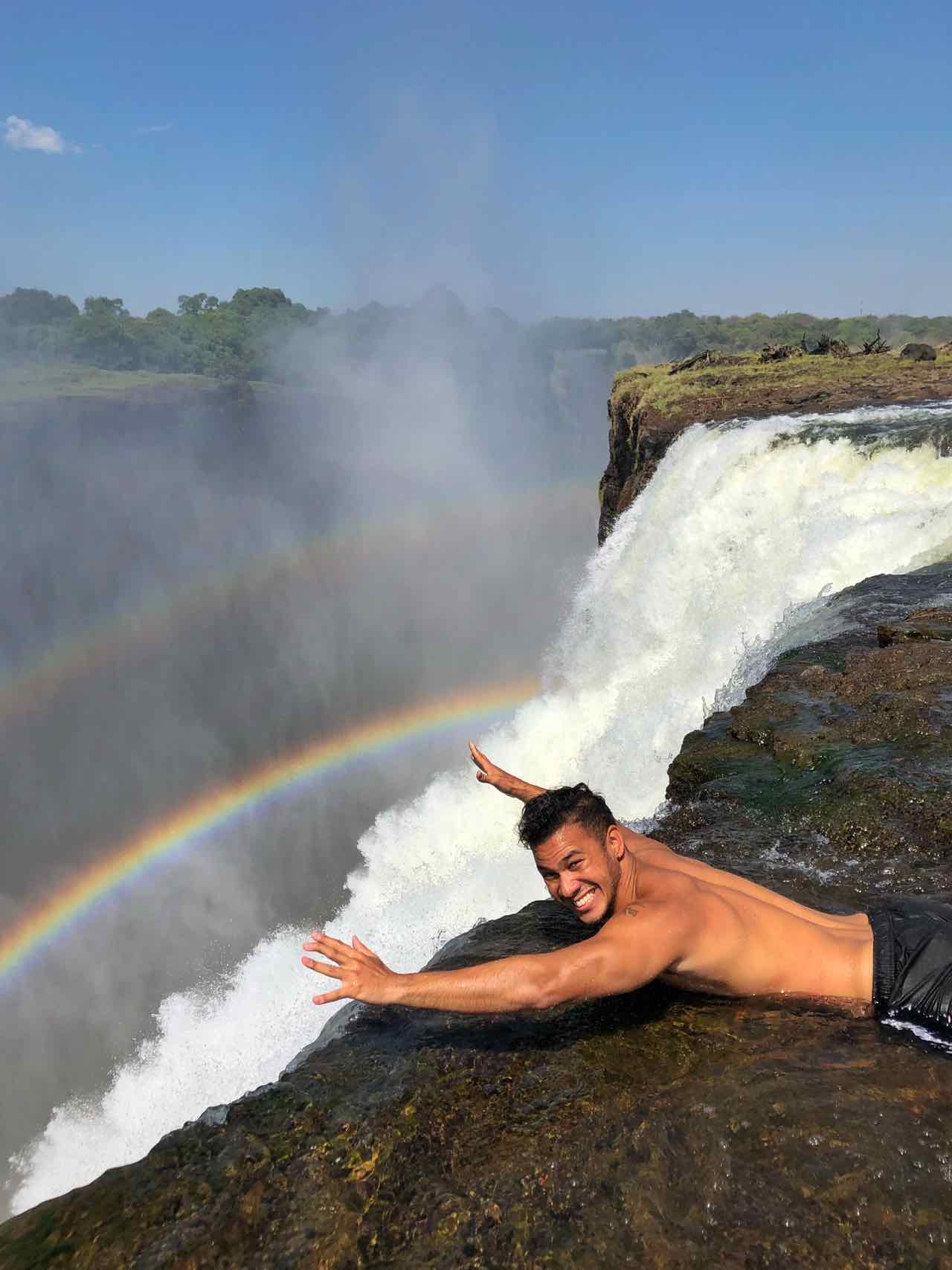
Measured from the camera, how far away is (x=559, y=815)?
289cm

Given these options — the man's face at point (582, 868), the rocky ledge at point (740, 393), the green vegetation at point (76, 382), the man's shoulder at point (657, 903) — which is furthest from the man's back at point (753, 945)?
the green vegetation at point (76, 382)

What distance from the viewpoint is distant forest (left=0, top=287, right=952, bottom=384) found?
10338 centimetres

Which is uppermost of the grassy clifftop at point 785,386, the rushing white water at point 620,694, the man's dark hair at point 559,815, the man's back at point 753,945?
the grassy clifftop at point 785,386

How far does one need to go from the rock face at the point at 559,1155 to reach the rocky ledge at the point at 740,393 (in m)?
17.3

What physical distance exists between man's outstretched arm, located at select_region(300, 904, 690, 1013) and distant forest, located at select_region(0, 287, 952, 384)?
91878 millimetres

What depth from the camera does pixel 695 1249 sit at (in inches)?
87.4

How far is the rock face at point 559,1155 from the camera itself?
2.28 m

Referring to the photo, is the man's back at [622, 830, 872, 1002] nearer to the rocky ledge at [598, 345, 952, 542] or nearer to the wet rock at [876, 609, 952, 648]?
the wet rock at [876, 609, 952, 648]

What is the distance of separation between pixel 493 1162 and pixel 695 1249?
2.03 feet

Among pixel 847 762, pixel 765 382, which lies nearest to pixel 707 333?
pixel 765 382

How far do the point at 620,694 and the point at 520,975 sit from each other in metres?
→ 10.7

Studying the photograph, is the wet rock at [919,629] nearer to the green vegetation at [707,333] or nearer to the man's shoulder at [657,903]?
the man's shoulder at [657,903]

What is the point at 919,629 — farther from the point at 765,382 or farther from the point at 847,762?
the point at 765,382

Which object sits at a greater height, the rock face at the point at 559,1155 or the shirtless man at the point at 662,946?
the shirtless man at the point at 662,946
